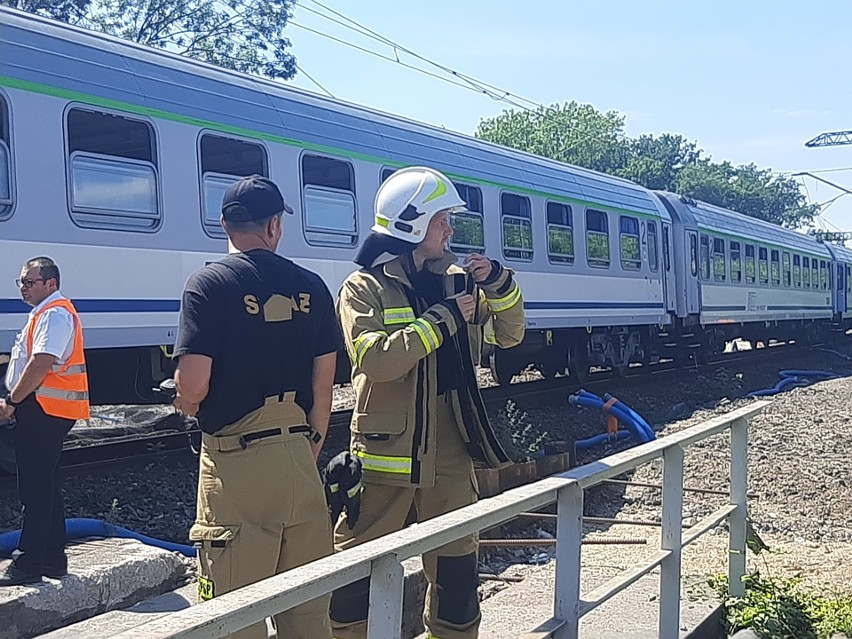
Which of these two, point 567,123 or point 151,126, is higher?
point 567,123

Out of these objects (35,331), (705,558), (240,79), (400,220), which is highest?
(240,79)

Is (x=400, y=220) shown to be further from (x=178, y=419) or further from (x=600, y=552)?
(x=178, y=419)

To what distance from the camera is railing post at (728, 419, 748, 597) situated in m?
5.34

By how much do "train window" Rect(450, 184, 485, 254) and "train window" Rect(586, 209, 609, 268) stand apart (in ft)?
10.4

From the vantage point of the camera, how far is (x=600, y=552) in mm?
7113

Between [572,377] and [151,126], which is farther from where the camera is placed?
[572,377]

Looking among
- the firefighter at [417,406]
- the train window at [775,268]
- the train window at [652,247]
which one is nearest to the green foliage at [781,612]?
the firefighter at [417,406]

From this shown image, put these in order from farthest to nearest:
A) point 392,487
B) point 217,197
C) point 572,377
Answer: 1. point 572,377
2. point 217,197
3. point 392,487

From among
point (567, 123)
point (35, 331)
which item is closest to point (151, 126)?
point (35, 331)

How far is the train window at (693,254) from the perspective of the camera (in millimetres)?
20078

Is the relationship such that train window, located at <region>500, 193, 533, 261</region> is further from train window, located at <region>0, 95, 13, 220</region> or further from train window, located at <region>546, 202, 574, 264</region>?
train window, located at <region>0, 95, 13, 220</region>

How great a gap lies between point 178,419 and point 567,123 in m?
71.0

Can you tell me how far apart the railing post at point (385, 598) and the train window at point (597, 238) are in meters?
13.1

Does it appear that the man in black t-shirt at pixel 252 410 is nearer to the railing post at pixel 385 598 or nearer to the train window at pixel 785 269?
the railing post at pixel 385 598
